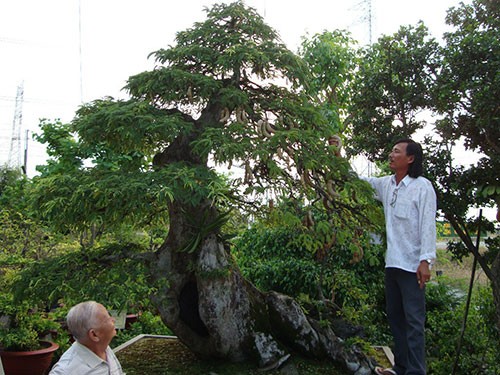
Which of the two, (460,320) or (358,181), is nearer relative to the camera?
(358,181)

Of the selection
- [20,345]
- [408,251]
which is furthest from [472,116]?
[20,345]

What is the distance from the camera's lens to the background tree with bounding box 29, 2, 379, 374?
263cm

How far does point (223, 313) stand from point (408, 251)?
1.31 metres

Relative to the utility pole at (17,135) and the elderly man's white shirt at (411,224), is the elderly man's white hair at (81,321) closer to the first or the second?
the elderly man's white shirt at (411,224)

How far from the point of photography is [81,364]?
167 cm

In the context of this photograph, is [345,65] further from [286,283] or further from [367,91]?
[286,283]

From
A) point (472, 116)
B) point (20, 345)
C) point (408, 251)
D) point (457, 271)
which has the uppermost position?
point (472, 116)

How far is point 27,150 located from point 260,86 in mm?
9344

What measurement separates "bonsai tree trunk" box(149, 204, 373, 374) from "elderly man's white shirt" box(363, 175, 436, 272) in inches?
42.5

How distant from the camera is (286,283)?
532 cm

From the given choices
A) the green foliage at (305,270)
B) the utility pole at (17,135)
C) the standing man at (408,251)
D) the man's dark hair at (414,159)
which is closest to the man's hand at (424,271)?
Answer: the standing man at (408,251)

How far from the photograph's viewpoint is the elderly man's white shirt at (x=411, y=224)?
2273mm

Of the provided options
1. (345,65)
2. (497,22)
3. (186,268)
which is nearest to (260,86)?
(186,268)

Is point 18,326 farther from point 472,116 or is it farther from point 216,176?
point 472,116
